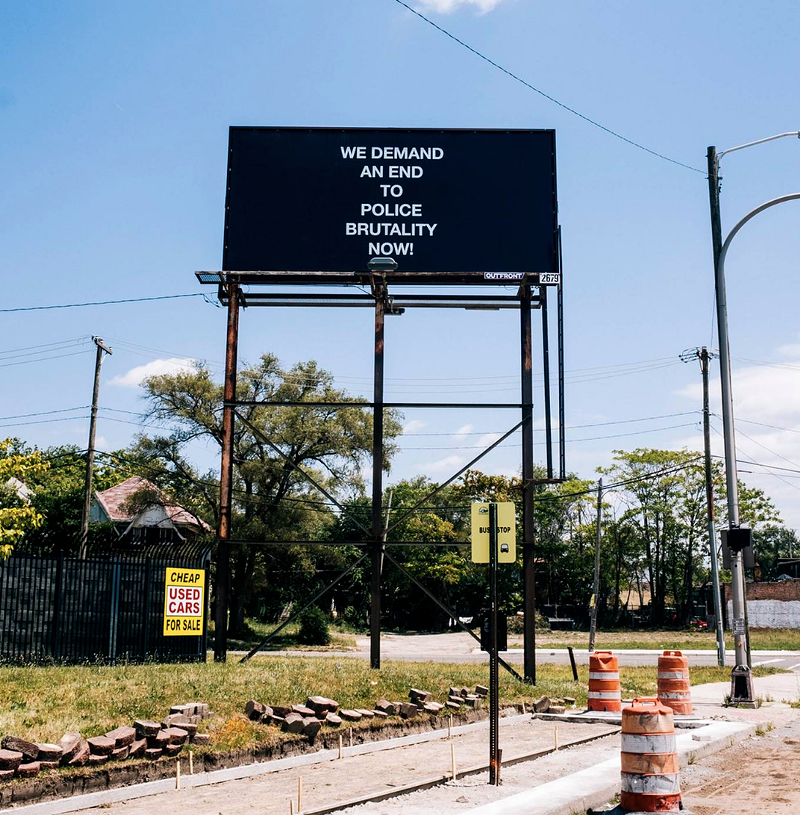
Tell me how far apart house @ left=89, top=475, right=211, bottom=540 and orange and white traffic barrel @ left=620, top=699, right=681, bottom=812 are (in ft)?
129

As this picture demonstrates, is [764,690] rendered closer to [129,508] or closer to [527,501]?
[527,501]

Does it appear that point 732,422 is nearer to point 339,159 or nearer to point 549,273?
point 549,273

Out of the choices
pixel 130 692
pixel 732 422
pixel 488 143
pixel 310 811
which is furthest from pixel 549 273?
pixel 310 811

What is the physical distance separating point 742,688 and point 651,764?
10557 mm

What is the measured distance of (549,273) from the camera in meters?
20.1

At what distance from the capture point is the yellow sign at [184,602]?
19453 millimetres

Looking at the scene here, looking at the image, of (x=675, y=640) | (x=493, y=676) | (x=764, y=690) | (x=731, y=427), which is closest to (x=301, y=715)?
(x=493, y=676)

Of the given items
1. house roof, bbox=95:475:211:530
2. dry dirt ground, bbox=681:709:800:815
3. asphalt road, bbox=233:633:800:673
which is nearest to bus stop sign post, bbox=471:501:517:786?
dry dirt ground, bbox=681:709:800:815

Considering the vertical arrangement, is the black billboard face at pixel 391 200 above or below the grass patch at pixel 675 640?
above

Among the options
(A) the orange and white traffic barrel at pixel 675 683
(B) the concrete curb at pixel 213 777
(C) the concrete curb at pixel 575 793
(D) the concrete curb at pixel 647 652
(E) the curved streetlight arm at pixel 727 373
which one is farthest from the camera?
(D) the concrete curb at pixel 647 652

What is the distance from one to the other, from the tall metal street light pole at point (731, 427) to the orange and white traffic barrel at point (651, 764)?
10263 mm

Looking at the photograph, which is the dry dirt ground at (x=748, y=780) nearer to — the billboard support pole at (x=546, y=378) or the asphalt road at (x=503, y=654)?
the billboard support pole at (x=546, y=378)

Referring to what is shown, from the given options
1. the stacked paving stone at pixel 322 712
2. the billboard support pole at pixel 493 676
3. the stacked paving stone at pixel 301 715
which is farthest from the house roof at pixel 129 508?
the billboard support pole at pixel 493 676

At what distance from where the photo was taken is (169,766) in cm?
993
